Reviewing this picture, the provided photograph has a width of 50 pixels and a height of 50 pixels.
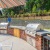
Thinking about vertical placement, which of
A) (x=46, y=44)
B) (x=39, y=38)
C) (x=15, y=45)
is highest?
(x=39, y=38)

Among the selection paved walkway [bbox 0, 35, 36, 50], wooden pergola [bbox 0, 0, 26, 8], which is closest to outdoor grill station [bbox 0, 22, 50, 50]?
paved walkway [bbox 0, 35, 36, 50]

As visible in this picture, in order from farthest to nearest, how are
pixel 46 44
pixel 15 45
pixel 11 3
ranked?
pixel 15 45, pixel 46 44, pixel 11 3

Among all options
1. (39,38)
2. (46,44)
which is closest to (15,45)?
(39,38)

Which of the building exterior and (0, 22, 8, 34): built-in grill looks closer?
the building exterior

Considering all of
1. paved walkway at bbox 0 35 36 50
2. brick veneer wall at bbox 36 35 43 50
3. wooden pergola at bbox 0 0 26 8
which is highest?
wooden pergola at bbox 0 0 26 8

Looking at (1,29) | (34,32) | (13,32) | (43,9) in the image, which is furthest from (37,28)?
(43,9)

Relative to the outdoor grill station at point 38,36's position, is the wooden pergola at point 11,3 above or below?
above

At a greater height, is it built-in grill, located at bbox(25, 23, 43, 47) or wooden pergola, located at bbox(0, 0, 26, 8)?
wooden pergola, located at bbox(0, 0, 26, 8)

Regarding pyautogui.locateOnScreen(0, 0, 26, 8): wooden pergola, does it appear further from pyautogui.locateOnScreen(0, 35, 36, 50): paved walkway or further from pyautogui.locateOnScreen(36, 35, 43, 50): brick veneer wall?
pyautogui.locateOnScreen(36, 35, 43, 50): brick veneer wall

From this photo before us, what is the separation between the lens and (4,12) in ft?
118

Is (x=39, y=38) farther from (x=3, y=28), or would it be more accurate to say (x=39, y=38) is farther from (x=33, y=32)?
(x=3, y=28)

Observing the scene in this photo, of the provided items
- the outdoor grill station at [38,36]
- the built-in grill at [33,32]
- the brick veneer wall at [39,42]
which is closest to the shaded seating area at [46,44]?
A: the outdoor grill station at [38,36]

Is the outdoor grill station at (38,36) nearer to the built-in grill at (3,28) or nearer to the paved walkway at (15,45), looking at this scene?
the paved walkway at (15,45)

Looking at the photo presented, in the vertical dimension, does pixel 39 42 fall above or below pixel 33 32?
below
